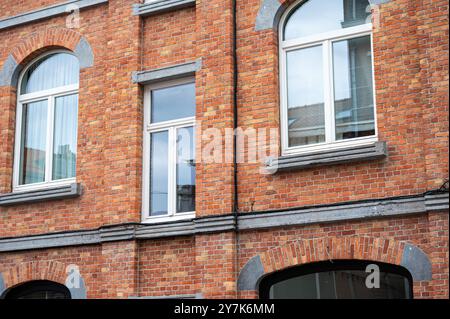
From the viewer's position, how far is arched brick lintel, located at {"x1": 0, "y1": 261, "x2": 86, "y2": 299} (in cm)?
1416

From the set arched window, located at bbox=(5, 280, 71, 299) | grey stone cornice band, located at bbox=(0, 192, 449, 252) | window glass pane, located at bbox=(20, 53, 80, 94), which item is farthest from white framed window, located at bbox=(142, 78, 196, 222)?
arched window, located at bbox=(5, 280, 71, 299)

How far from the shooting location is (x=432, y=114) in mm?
11617

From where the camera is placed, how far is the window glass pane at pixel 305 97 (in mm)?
12984

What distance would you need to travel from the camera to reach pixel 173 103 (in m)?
14.4

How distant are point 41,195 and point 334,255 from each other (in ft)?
18.6

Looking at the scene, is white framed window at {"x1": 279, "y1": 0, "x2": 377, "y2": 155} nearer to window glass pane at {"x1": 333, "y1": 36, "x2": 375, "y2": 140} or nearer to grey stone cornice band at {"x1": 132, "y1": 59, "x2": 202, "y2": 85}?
window glass pane at {"x1": 333, "y1": 36, "x2": 375, "y2": 140}

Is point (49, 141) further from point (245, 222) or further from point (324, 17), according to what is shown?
point (324, 17)

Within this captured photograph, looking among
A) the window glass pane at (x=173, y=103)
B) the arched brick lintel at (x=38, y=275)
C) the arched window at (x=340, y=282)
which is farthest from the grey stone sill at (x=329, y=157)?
the arched brick lintel at (x=38, y=275)

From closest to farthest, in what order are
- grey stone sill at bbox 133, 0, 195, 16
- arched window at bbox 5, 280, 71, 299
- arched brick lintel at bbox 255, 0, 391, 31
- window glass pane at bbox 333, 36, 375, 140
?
window glass pane at bbox 333, 36, 375, 140, arched brick lintel at bbox 255, 0, 391, 31, grey stone sill at bbox 133, 0, 195, 16, arched window at bbox 5, 280, 71, 299

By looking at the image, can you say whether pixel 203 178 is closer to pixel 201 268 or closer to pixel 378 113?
pixel 201 268

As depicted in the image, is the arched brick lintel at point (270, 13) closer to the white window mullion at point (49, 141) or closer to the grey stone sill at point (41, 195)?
the grey stone sill at point (41, 195)

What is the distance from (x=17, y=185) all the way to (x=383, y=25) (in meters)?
7.50

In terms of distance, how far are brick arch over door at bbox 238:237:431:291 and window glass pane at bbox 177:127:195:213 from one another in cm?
172

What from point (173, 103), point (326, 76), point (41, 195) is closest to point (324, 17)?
point (326, 76)
